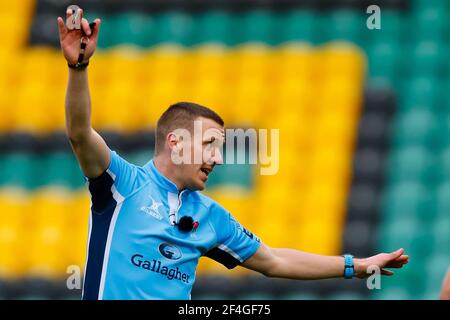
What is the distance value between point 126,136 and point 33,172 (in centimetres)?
113

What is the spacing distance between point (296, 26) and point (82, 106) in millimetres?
8969

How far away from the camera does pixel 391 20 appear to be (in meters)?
13.3

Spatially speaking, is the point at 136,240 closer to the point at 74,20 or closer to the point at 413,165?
the point at 74,20

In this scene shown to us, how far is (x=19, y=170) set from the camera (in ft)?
43.1

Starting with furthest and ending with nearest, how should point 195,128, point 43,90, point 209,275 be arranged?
point 43,90 → point 209,275 → point 195,128

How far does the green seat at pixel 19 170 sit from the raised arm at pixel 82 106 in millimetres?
8147

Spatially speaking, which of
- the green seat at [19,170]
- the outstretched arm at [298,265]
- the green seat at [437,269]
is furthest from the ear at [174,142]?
the green seat at [19,170]

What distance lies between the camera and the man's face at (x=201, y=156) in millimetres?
5383

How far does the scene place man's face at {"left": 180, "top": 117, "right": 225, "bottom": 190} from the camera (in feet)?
17.7

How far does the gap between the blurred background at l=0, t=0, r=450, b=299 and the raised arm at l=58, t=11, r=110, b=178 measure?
6611 mm

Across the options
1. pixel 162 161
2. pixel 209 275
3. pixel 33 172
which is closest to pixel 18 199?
pixel 33 172
